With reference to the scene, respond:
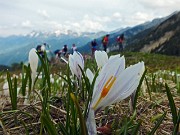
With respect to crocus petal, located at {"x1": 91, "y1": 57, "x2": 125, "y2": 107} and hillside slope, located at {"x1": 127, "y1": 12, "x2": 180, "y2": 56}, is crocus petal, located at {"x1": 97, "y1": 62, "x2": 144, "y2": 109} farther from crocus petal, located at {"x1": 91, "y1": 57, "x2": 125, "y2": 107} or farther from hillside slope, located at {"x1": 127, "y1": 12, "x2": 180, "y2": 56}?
hillside slope, located at {"x1": 127, "y1": 12, "x2": 180, "y2": 56}

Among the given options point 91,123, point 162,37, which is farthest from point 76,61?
point 162,37

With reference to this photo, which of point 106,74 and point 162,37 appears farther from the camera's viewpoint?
point 162,37

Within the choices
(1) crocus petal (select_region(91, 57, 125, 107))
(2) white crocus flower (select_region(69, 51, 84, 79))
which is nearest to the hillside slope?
(2) white crocus flower (select_region(69, 51, 84, 79))

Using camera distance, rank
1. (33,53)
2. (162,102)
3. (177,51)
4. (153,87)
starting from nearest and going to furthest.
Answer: (33,53), (162,102), (153,87), (177,51)

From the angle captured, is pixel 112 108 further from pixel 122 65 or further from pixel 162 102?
pixel 122 65

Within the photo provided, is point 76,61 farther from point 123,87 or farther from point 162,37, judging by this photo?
point 162,37

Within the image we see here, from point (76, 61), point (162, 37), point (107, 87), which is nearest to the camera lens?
point (107, 87)

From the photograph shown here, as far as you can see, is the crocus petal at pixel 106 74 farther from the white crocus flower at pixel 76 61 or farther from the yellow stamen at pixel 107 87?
the white crocus flower at pixel 76 61

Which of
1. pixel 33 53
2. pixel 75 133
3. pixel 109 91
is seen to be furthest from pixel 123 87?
pixel 33 53

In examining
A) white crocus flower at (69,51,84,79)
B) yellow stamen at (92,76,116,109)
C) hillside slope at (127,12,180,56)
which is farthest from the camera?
hillside slope at (127,12,180,56)
